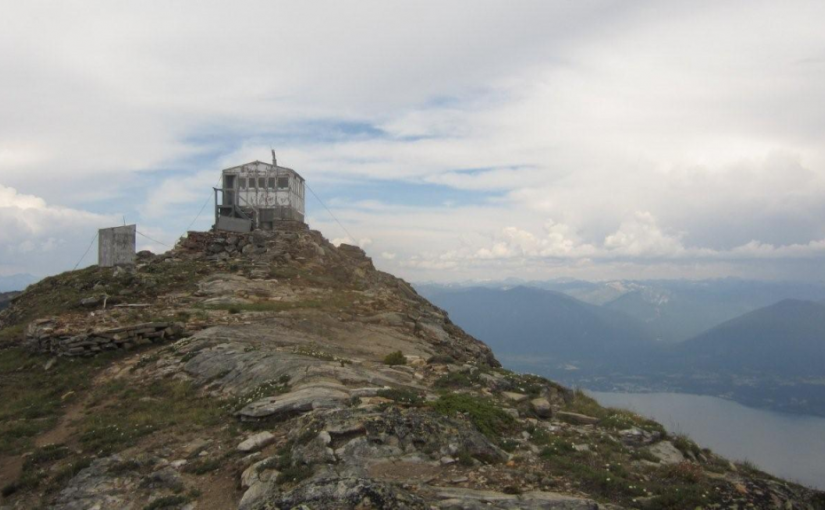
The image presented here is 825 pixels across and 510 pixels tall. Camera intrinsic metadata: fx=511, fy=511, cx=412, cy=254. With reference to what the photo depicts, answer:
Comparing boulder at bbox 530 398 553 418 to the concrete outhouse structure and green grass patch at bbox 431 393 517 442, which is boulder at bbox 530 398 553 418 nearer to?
green grass patch at bbox 431 393 517 442

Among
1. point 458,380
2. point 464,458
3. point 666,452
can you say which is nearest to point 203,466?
point 464,458

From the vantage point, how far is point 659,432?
1558 centimetres

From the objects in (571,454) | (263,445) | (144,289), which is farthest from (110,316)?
(571,454)

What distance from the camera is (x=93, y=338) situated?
2347 cm

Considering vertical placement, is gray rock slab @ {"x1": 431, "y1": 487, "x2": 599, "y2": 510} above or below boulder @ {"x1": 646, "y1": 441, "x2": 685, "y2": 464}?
above

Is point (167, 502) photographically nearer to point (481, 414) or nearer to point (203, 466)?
point (203, 466)

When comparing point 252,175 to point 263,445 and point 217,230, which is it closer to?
point 217,230

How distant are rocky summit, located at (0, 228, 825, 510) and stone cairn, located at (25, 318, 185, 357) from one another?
0.24ft

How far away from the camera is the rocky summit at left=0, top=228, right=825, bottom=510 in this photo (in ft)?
35.5

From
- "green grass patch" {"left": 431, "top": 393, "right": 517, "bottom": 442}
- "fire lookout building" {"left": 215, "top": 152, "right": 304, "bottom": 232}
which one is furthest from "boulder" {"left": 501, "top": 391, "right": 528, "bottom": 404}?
"fire lookout building" {"left": 215, "top": 152, "right": 304, "bottom": 232}

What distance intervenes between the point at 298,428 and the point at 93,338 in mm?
15681

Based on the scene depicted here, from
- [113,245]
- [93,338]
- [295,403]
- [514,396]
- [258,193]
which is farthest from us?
[258,193]

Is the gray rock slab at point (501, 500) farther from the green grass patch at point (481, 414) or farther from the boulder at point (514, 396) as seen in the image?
the boulder at point (514, 396)

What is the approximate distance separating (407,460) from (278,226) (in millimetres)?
39182
